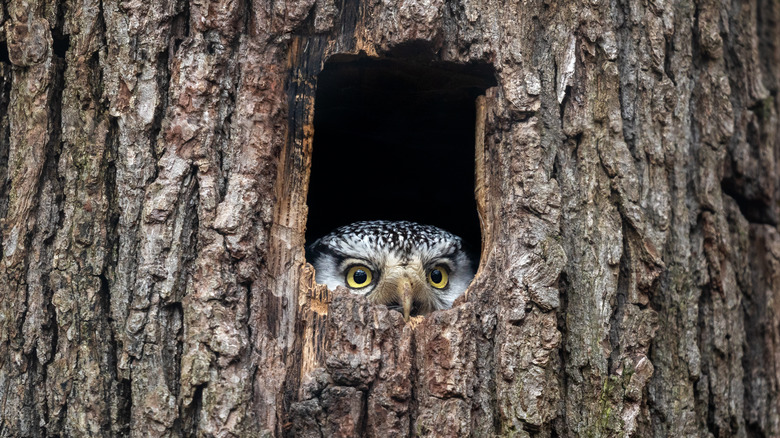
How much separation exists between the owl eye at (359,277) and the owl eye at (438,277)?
35 centimetres

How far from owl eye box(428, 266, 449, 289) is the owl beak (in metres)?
0.39

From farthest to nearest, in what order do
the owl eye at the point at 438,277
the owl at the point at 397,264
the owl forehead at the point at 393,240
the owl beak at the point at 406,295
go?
the owl eye at the point at 438,277
the owl forehead at the point at 393,240
the owl at the point at 397,264
the owl beak at the point at 406,295

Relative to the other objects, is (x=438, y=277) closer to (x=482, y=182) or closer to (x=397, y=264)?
(x=397, y=264)

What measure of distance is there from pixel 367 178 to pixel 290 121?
2.49 metres

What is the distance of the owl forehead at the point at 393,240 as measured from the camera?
3.37 metres

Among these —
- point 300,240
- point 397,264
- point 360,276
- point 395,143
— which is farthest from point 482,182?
point 395,143

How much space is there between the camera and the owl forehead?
337 centimetres

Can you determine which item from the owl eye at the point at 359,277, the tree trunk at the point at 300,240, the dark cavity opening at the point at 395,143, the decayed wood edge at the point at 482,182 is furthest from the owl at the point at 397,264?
the tree trunk at the point at 300,240

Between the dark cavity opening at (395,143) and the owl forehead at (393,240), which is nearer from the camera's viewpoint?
the dark cavity opening at (395,143)

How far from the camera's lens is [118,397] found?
2.20 m

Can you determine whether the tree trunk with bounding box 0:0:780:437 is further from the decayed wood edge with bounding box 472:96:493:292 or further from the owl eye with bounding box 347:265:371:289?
the owl eye with bounding box 347:265:371:289

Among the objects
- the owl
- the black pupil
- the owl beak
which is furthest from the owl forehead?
the owl beak

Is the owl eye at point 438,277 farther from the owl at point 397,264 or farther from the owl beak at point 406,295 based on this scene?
the owl beak at point 406,295

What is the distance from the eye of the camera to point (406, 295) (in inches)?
120
